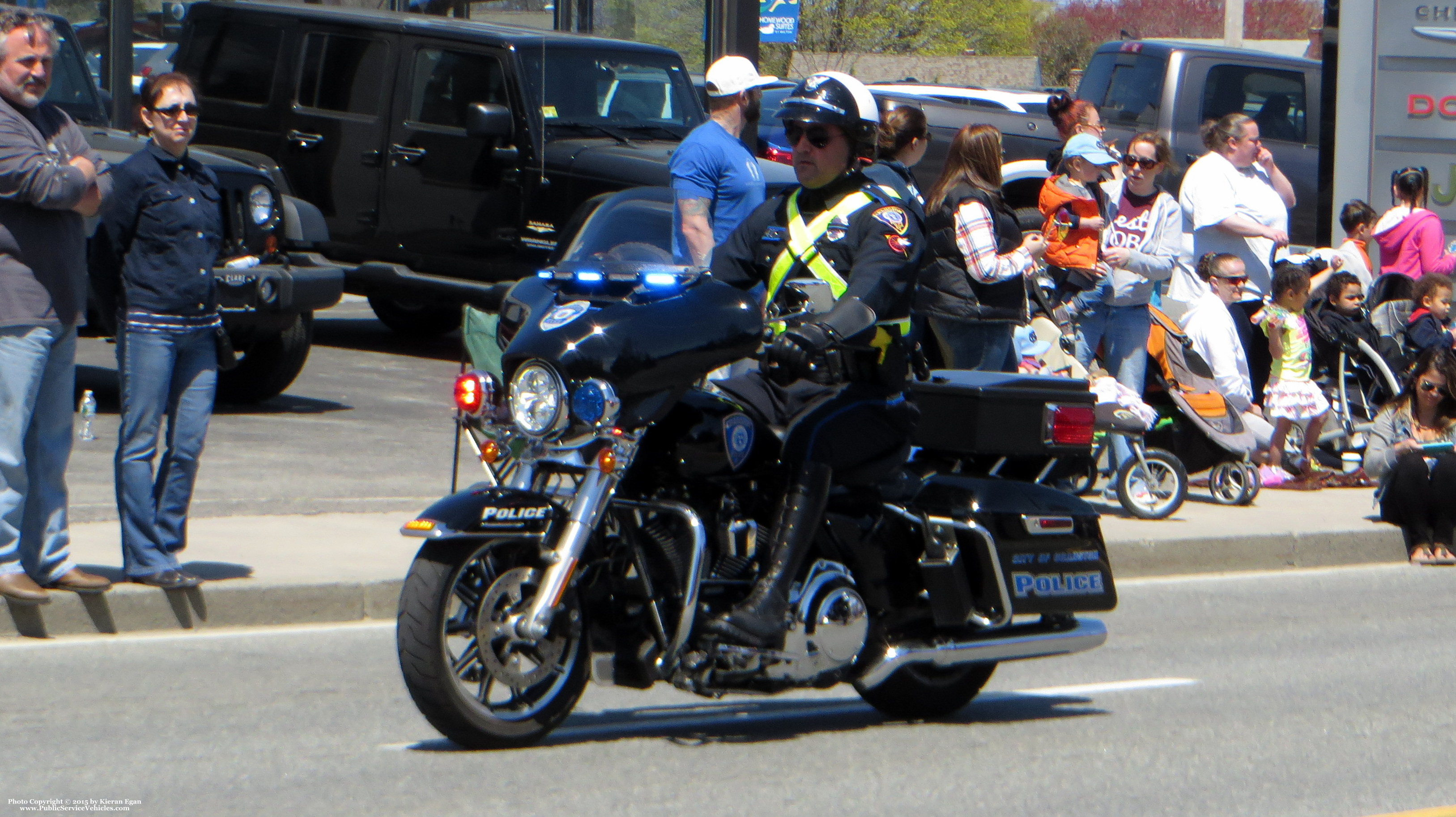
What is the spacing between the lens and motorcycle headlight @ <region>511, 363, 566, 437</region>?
521 centimetres

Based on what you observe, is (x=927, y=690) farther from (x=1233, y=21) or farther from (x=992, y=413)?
(x=1233, y=21)

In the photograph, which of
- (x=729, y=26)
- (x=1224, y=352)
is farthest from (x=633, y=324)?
(x=729, y=26)

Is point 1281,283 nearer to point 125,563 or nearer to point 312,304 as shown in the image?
point 312,304

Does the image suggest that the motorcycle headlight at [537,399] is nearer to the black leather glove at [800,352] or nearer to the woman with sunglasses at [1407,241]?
the black leather glove at [800,352]

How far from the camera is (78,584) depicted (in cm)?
725

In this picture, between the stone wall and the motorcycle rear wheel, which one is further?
the stone wall

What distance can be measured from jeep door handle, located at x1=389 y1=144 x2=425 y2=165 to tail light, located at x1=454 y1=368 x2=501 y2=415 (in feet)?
31.8

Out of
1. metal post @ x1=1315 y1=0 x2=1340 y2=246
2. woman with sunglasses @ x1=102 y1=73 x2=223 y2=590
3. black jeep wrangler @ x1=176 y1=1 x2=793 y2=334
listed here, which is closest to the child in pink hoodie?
metal post @ x1=1315 y1=0 x2=1340 y2=246

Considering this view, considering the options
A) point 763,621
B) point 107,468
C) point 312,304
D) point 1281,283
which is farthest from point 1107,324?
point 763,621

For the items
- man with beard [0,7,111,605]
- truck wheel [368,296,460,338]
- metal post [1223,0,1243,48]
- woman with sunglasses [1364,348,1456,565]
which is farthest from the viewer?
metal post [1223,0,1243,48]

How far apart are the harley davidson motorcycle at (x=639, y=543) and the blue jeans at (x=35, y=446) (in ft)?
6.89

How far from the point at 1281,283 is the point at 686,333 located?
7.59 m

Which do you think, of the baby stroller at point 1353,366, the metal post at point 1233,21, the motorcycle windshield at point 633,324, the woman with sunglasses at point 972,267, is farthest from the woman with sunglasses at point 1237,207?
the metal post at point 1233,21

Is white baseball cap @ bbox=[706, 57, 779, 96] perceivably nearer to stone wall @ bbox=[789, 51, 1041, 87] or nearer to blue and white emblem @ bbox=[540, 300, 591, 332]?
blue and white emblem @ bbox=[540, 300, 591, 332]
